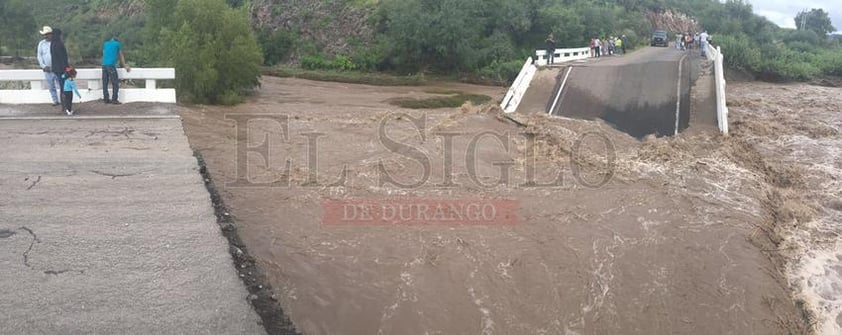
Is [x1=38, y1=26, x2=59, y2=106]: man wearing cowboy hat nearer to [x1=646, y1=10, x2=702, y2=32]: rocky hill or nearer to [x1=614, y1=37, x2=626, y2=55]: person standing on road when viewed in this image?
[x1=614, y1=37, x2=626, y2=55]: person standing on road

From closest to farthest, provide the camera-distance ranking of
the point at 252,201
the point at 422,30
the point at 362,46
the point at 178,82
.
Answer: the point at 252,201
the point at 178,82
the point at 422,30
the point at 362,46

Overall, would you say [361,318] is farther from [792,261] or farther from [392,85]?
[392,85]

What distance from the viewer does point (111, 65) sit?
12719 mm

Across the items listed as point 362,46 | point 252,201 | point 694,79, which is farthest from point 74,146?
point 362,46

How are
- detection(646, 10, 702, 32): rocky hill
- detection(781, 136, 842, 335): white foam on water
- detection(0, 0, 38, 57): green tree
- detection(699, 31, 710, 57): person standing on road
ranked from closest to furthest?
detection(781, 136, 842, 335): white foam on water < detection(699, 31, 710, 57): person standing on road < detection(0, 0, 38, 57): green tree < detection(646, 10, 702, 32): rocky hill

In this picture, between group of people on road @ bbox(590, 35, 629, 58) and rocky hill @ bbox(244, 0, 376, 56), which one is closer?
group of people on road @ bbox(590, 35, 629, 58)

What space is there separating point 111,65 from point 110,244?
7988mm

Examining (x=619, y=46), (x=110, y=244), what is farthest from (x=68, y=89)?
(x=619, y=46)

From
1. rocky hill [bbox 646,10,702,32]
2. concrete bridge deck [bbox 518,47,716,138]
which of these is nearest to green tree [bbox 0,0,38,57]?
concrete bridge deck [bbox 518,47,716,138]

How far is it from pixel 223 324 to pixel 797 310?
Answer: 6.91 metres

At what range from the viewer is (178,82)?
1792cm

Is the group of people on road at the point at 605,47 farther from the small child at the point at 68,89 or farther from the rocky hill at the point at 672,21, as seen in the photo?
the small child at the point at 68,89

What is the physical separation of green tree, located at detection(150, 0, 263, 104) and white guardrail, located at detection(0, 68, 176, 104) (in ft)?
13.7

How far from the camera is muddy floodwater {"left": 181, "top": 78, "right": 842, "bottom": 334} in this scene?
279 inches
